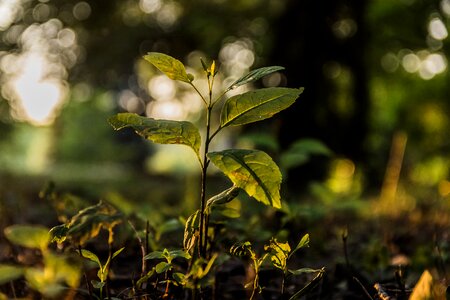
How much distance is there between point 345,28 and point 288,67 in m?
2.06

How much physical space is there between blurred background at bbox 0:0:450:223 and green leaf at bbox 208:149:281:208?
382 centimetres

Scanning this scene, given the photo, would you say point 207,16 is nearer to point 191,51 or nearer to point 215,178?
point 191,51

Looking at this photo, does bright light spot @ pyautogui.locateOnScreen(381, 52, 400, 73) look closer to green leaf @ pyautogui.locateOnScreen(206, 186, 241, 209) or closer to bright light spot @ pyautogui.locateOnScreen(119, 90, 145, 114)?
bright light spot @ pyautogui.locateOnScreen(119, 90, 145, 114)

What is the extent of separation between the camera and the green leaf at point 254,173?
0.99m

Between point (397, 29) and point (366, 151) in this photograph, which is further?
→ point (397, 29)

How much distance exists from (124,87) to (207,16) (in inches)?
273

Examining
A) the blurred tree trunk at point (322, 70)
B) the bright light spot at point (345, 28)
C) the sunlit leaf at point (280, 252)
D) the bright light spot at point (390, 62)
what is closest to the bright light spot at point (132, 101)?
the bright light spot at point (390, 62)

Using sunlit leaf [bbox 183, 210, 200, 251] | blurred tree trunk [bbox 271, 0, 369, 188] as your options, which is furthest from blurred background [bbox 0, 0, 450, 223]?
sunlit leaf [bbox 183, 210, 200, 251]

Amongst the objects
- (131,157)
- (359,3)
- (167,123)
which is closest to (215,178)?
(359,3)

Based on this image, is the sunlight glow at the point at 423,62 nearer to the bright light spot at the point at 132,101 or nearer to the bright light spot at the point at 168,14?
the bright light spot at the point at 168,14

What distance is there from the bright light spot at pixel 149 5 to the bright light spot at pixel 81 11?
1.43 meters

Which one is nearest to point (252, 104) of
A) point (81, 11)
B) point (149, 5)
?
point (81, 11)

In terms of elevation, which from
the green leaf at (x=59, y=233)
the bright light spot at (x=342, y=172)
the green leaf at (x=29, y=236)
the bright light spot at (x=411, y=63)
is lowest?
the bright light spot at (x=342, y=172)

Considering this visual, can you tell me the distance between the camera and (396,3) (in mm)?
9281
